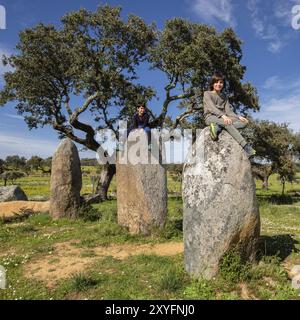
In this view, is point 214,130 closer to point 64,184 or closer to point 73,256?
point 73,256

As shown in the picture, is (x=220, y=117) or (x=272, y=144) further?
(x=272, y=144)

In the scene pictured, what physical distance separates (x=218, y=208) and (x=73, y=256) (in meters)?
4.89

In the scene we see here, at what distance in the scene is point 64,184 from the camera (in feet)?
57.9

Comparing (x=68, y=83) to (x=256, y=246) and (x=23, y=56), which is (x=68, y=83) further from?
(x=256, y=246)

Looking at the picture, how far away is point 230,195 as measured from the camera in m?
8.61

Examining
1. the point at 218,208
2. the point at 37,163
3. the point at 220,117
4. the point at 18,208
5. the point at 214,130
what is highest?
the point at 37,163

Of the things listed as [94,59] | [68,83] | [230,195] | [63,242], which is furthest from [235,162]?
[68,83]

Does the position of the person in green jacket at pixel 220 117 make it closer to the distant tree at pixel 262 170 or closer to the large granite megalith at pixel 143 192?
the large granite megalith at pixel 143 192

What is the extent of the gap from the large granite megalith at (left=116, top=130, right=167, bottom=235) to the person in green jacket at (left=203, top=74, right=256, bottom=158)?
14.6ft

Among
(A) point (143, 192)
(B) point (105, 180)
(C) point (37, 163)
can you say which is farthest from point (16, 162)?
(A) point (143, 192)

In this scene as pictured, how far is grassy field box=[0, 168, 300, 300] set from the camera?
8.09m

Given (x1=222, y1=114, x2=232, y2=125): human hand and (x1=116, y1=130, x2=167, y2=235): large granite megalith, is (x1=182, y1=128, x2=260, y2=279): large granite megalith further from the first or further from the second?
(x1=116, y1=130, x2=167, y2=235): large granite megalith

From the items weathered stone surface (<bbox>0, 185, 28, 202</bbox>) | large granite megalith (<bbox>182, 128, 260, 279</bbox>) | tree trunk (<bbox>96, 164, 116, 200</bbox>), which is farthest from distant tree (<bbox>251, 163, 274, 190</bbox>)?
large granite megalith (<bbox>182, 128, 260, 279</bbox>)

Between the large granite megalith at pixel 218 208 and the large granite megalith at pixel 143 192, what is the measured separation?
13.9 ft
